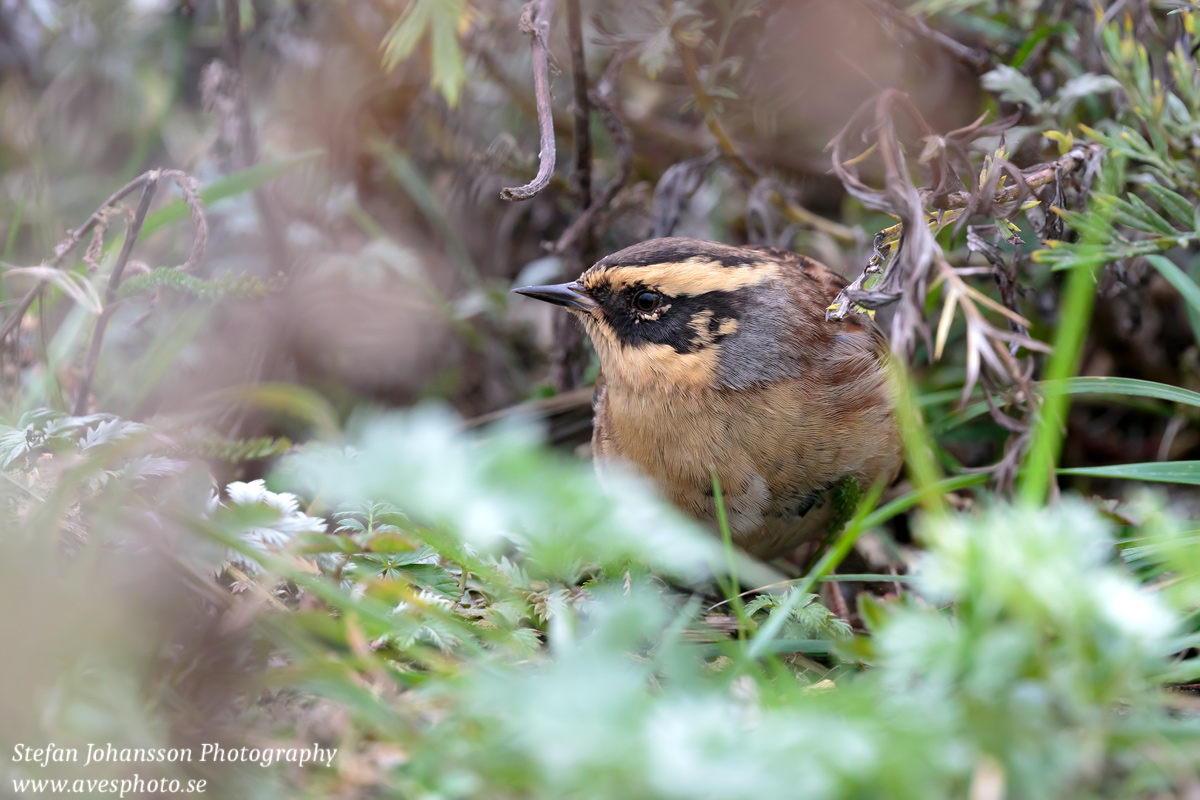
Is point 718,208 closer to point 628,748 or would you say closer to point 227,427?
point 227,427

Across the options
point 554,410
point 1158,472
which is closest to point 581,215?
point 554,410

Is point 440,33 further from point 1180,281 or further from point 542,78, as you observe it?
point 1180,281

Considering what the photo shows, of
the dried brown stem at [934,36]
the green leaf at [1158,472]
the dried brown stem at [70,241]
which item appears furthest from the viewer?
the dried brown stem at [934,36]

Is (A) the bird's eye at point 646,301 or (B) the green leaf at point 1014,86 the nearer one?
(A) the bird's eye at point 646,301

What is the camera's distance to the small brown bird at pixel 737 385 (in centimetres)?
371

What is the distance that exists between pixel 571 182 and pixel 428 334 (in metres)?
1.47

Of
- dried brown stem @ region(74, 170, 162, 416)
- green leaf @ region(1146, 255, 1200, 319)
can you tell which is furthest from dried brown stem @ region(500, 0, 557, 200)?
green leaf @ region(1146, 255, 1200, 319)

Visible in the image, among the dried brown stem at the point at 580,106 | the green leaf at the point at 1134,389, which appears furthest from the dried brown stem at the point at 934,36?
the green leaf at the point at 1134,389

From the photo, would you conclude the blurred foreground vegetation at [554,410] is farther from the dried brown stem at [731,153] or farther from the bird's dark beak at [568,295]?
the bird's dark beak at [568,295]

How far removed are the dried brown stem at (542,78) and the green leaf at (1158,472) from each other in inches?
83.5

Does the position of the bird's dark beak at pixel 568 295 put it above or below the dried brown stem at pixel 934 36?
below

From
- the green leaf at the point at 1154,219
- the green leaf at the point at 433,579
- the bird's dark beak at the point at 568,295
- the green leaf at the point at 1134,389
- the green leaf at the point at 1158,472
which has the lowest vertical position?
the green leaf at the point at 433,579

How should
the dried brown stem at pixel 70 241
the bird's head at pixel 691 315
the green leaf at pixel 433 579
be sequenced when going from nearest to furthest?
the green leaf at pixel 433 579 → the dried brown stem at pixel 70 241 → the bird's head at pixel 691 315

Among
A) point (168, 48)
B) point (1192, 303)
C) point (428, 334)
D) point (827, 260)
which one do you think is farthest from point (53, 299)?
point (1192, 303)
